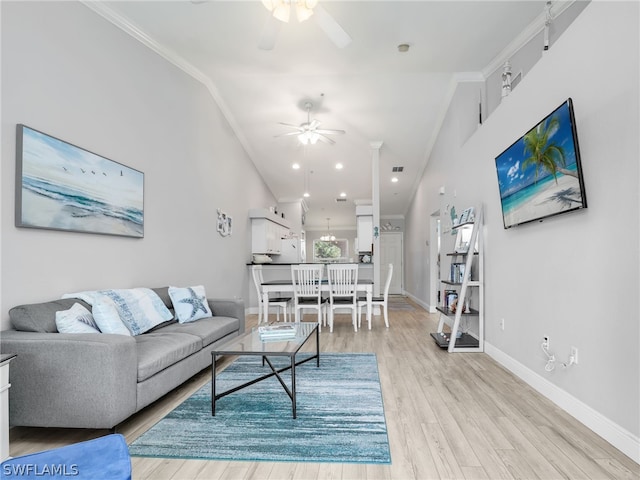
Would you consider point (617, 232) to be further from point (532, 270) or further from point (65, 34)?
point (65, 34)

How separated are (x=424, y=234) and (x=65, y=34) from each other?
6.88 metres

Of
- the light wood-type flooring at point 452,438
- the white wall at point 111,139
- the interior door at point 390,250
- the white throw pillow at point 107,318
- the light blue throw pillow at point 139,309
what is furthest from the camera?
the interior door at point 390,250

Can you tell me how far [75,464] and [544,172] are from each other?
301 cm

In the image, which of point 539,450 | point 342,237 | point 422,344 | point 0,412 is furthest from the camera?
point 342,237

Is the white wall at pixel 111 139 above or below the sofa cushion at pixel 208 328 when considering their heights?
above

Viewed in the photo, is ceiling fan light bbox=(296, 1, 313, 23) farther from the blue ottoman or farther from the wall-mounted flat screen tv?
the blue ottoman

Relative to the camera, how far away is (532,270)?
3.12 meters

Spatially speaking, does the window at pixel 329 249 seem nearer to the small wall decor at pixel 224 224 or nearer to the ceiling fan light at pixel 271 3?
the small wall decor at pixel 224 224

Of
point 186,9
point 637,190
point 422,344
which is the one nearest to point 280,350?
point 637,190

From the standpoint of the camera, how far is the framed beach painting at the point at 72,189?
2.67m

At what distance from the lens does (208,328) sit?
3.58 m

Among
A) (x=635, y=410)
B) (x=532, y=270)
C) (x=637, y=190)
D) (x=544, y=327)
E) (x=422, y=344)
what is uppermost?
(x=637, y=190)

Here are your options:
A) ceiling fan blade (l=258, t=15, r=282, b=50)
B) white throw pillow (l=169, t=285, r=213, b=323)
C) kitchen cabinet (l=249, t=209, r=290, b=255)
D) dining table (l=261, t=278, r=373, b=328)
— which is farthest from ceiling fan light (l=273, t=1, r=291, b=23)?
kitchen cabinet (l=249, t=209, r=290, b=255)

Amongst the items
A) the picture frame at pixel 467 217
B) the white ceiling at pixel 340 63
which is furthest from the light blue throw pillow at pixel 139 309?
the picture frame at pixel 467 217
